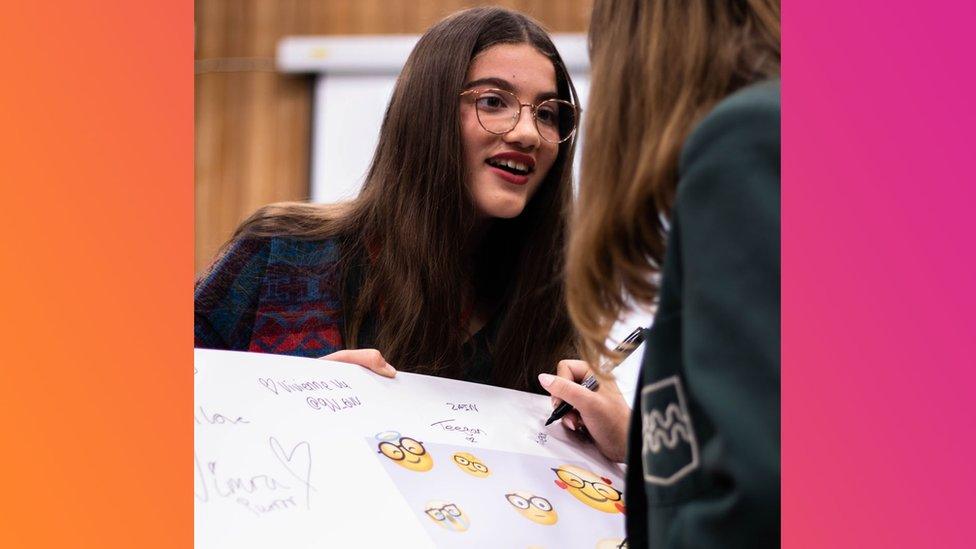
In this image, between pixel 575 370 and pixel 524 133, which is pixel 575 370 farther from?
pixel 524 133

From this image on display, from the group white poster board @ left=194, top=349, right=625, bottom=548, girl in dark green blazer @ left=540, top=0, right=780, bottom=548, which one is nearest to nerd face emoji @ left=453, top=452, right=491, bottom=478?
white poster board @ left=194, top=349, right=625, bottom=548

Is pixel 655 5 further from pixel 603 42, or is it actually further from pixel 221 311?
pixel 221 311

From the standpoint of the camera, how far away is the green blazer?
1.76ft

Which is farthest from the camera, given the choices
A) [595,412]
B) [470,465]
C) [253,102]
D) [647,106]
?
[253,102]

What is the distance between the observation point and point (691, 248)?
1.85 ft

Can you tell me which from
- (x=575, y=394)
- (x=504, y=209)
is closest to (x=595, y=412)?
(x=575, y=394)

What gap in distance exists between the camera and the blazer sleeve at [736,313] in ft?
1.76

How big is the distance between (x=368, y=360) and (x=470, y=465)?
175 millimetres

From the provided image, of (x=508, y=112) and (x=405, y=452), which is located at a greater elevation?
(x=508, y=112)

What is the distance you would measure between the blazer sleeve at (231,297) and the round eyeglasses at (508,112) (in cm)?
36

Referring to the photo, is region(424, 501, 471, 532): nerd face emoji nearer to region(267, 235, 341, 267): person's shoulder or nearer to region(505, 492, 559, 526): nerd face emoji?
region(505, 492, 559, 526): nerd face emoji

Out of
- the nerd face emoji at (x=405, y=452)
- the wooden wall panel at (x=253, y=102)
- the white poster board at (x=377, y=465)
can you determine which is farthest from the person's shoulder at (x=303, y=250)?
the wooden wall panel at (x=253, y=102)
